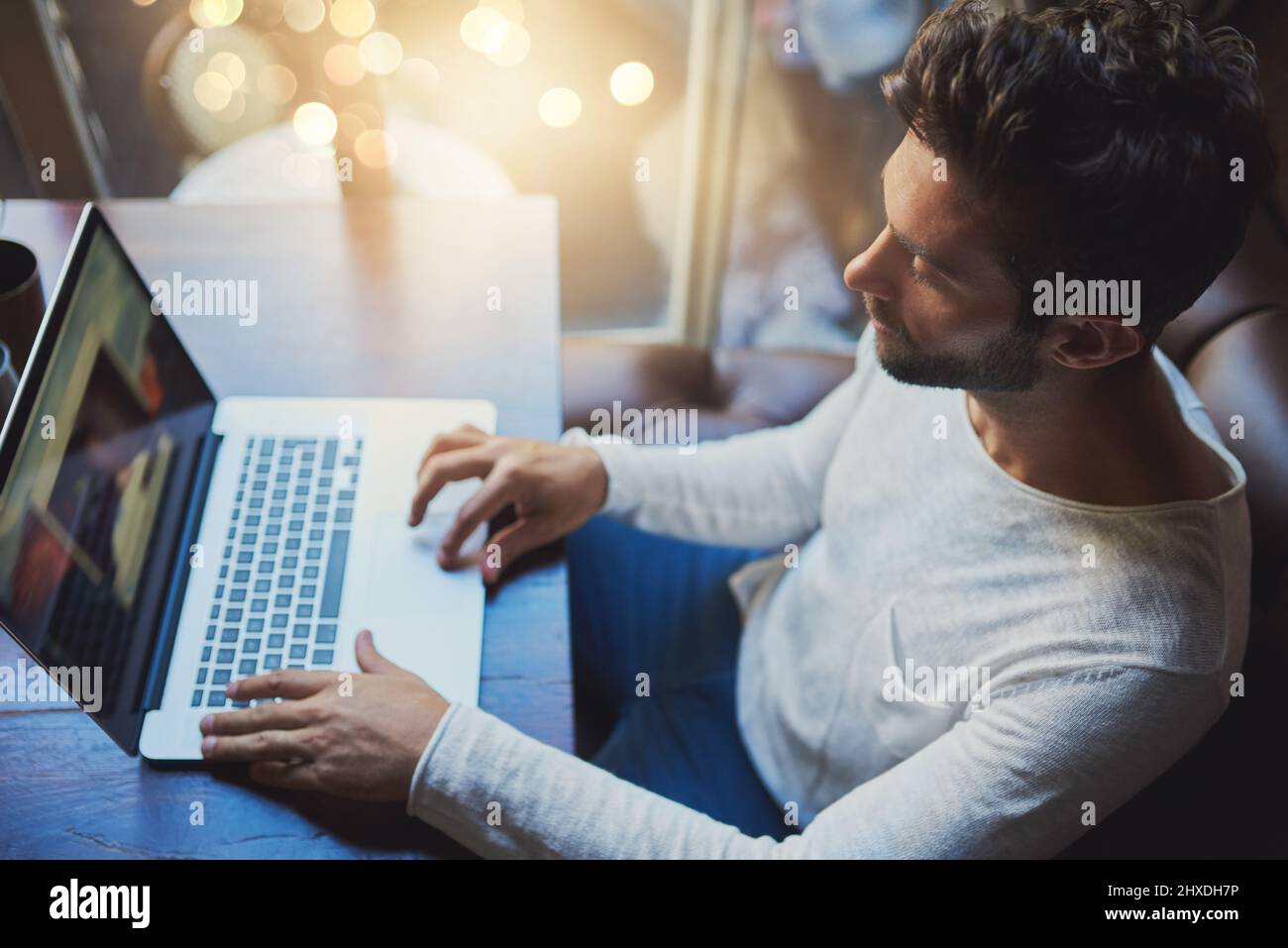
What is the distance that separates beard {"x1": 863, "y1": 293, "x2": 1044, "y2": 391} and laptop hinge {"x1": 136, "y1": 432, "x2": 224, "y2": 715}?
2.21 ft

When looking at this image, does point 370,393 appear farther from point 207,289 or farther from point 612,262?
point 612,262

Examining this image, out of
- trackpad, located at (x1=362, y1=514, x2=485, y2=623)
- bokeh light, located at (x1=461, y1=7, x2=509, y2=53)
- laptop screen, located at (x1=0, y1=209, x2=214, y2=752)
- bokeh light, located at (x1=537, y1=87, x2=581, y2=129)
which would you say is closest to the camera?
laptop screen, located at (x1=0, y1=209, x2=214, y2=752)


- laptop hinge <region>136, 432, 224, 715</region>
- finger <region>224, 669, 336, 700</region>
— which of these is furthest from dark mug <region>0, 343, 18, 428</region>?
finger <region>224, 669, 336, 700</region>

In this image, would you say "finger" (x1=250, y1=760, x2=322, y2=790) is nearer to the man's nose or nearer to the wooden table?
the wooden table

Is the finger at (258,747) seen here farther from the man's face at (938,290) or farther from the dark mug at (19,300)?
the man's face at (938,290)

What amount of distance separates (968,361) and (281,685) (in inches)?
25.3

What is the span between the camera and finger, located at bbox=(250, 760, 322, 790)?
0.74 m

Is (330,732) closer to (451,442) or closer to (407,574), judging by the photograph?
(407,574)

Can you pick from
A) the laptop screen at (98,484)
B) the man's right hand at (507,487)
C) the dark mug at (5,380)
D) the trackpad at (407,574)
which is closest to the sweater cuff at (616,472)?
the man's right hand at (507,487)

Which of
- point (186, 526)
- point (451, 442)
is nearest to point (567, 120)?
point (451, 442)

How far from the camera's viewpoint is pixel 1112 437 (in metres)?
0.75

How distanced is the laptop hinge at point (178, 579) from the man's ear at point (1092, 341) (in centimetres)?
79

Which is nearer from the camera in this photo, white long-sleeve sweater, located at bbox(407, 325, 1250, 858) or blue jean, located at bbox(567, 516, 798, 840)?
white long-sleeve sweater, located at bbox(407, 325, 1250, 858)

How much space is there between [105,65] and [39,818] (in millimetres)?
1331
